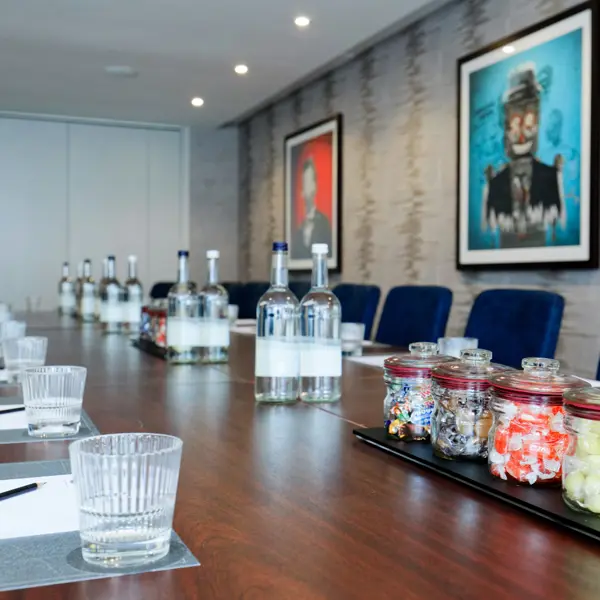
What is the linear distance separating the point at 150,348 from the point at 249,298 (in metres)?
3.04

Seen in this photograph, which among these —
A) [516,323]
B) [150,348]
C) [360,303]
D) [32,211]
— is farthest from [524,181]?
[32,211]

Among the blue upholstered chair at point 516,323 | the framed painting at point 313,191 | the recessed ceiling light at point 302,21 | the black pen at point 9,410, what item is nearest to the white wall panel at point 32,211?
the framed painting at point 313,191

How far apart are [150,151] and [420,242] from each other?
4.30 meters

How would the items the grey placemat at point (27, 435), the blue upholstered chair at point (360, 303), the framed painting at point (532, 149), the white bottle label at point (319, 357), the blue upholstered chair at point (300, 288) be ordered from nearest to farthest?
the grey placemat at point (27, 435)
the white bottle label at point (319, 357)
the blue upholstered chair at point (360, 303)
the framed painting at point (532, 149)
the blue upholstered chair at point (300, 288)

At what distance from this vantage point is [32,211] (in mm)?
7957

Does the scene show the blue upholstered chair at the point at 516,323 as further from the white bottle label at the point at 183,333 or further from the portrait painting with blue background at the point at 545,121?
the portrait painting with blue background at the point at 545,121

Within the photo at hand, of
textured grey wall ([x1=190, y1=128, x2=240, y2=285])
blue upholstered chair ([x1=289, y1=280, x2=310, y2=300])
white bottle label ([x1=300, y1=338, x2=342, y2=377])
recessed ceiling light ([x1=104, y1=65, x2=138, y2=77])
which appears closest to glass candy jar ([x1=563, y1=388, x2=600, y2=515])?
white bottle label ([x1=300, y1=338, x2=342, y2=377])

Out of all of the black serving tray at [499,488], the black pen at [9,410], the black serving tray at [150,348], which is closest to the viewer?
the black serving tray at [499,488]

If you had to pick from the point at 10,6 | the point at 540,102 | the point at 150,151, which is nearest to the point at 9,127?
the point at 150,151

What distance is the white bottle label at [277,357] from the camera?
1405mm

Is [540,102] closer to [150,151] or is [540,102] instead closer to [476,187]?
[476,187]

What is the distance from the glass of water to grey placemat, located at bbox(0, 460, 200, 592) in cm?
1

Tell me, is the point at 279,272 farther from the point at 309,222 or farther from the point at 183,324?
the point at 309,222

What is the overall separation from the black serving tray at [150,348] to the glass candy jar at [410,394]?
1310mm
